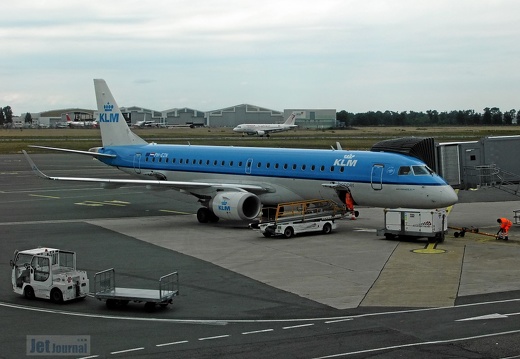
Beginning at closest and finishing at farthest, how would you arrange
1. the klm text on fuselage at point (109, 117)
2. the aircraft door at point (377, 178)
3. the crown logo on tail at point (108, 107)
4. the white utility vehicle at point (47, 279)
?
1. the white utility vehicle at point (47, 279)
2. the aircraft door at point (377, 178)
3. the klm text on fuselage at point (109, 117)
4. the crown logo on tail at point (108, 107)

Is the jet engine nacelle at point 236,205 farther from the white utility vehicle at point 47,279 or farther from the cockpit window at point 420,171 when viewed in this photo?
the white utility vehicle at point 47,279

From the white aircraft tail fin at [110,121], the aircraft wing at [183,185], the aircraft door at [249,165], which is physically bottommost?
the aircraft wing at [183,185]

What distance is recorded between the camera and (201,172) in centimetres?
4703

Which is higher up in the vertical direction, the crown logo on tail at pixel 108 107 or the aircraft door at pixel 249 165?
the crown logo on tail at pixel 108 107

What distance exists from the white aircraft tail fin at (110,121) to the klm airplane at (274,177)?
5.57 ft

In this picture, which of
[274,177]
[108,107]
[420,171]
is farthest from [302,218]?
[108,107]

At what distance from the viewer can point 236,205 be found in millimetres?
40719

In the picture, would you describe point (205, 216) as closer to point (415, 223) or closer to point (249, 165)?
point (249, 165)

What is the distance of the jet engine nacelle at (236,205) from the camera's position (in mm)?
40750

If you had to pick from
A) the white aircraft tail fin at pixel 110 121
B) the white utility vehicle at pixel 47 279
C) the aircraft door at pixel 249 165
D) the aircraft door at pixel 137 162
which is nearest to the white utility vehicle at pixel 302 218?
the aircraft door at pixel 249 165

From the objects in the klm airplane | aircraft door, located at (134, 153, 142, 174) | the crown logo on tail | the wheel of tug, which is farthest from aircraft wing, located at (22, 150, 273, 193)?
the crown logo on tail

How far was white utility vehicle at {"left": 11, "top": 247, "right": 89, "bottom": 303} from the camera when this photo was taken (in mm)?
25094

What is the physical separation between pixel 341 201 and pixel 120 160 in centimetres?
1829

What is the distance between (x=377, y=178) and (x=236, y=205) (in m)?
7.56
